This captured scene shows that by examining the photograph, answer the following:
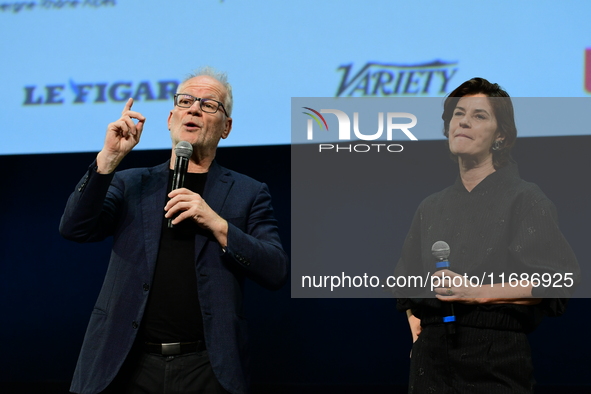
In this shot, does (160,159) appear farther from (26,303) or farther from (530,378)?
(530,378)

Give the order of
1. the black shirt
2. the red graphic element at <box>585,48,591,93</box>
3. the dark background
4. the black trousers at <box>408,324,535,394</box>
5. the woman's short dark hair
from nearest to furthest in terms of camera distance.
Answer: the black trousers at <box>408,324,535,394</box> → the woman's short dark hair → the black shirt → the red graphic element at <box>585,48,591,93</box> → the dark background

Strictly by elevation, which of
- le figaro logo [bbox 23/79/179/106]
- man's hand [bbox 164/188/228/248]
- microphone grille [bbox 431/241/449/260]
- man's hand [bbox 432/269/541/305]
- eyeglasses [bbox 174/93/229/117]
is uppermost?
le figaro logo [bbox 23/79/179/106]

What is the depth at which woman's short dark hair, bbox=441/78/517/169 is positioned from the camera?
1541 millimetres

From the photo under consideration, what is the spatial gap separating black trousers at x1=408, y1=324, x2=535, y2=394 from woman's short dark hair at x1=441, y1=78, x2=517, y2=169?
42cm

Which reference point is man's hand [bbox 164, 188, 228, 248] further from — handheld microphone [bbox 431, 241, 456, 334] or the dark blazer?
handheld microphone [bbox 431, 241, 456, 334]

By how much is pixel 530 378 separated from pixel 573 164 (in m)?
0.57

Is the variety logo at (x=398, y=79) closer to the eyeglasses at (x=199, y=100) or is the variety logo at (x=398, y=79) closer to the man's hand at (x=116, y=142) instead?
the eyeglasses at (x=199, y=100)

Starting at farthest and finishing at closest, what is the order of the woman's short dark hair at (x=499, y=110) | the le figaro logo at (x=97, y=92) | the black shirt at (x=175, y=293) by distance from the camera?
the le figaro logo at (x=97, y=92), the black shirt at (x=175, y=293), the woman's short dark hair at (x=499, y=110)

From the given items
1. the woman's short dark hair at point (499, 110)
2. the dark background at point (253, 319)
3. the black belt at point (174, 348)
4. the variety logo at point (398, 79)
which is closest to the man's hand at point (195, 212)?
the black belt at point (174, 348)

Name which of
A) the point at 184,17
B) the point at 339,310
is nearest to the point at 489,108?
the point at 184,17

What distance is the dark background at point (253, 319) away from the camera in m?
3.24

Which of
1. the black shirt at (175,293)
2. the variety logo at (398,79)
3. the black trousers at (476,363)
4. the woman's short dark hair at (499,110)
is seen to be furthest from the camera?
the variety logo at (398,79)

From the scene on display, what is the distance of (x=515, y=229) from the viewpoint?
1.45 metres

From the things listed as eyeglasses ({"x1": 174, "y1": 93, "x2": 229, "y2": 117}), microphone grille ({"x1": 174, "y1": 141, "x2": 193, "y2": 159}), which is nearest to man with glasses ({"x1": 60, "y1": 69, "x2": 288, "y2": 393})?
microphone grille ({"x1": 174, "y1": 141, "x2": 193, "y2": 159})
